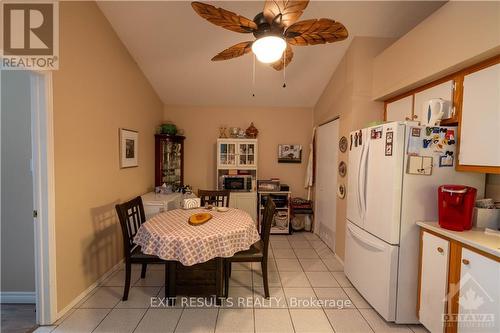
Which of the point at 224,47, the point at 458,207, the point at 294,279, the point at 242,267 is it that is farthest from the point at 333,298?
the point at 224,47

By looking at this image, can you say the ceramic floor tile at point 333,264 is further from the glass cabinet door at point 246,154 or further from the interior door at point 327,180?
the glass cabinet door at point 246,154

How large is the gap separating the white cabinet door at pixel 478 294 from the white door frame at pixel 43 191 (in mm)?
3043

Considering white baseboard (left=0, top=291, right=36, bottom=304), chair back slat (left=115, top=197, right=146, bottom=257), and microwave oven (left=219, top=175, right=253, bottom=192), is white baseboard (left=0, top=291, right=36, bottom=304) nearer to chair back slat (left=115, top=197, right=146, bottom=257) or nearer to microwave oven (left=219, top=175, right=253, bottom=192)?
chair back slat (left=115, top=197, right=146, bottom=257)

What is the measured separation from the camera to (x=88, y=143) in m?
2.34

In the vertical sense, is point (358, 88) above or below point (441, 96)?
above

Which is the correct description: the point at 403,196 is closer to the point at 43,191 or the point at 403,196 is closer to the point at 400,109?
the point at 400,109

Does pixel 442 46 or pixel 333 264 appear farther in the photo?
pixel 333 264

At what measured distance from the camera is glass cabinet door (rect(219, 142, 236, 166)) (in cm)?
429

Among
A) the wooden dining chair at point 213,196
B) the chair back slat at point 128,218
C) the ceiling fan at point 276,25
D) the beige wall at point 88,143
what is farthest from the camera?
the wooden dining chair at point 213,196

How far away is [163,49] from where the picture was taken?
309 centimetres

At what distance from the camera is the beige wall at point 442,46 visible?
156 cm

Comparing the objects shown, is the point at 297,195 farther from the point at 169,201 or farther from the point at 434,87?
the point at 434,87

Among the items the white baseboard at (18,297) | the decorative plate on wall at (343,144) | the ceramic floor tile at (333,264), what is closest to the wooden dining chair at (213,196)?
the ceramic floor tile at (333,264)

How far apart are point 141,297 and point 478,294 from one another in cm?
266
